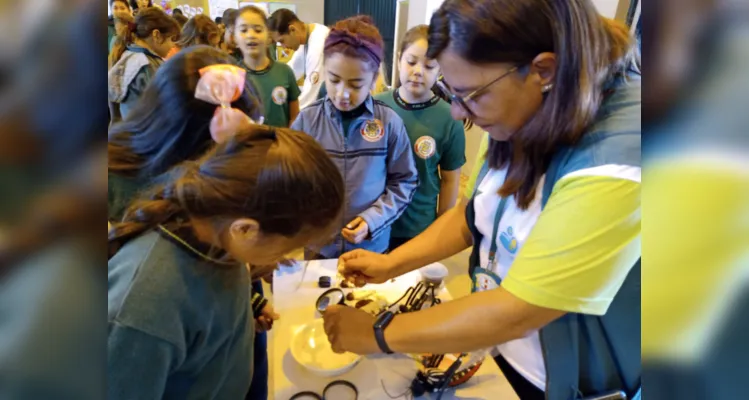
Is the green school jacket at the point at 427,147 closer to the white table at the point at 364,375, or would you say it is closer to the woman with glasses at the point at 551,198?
the white table at the point at 364,375

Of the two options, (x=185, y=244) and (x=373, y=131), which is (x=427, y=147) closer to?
(x=373, y=131)

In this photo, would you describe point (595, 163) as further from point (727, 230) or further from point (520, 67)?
point (727, 230)

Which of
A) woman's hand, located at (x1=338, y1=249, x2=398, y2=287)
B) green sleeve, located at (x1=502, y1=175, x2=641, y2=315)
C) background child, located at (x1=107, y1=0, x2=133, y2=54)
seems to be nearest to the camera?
green sleeve, located at (x1=502, y1=175, x2=641, y2=315)

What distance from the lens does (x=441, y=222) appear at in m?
1.26

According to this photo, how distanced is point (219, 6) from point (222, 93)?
5769mm

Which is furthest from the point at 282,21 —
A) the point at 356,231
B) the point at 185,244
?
the point at 185,244

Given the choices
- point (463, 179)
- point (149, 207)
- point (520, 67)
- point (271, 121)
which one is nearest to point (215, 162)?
point (149, 207)

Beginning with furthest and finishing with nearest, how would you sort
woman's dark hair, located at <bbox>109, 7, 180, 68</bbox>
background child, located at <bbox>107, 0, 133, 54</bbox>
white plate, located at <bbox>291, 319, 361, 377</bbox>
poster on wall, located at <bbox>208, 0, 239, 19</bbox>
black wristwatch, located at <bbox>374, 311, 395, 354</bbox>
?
poster on wall, located at <bbox>208, 0, 239, 19</bbox> → background child, located at <bbox>107, 0, 133, 54</bbox> → woman's dark hair, located at <bbox>109, 7, 180, 68</bbox> → white plate, located at <bbox>291, 319, 361, 377</bbox> → black wristwatch, located at <bbox>374, 311, 395, 354</bbox>

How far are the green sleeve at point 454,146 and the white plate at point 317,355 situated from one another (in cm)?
105

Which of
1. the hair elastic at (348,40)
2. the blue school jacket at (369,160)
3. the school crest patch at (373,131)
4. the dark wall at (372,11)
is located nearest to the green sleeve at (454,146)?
the blue school jacket at (369,160)

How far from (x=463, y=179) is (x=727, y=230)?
4236 millimetres

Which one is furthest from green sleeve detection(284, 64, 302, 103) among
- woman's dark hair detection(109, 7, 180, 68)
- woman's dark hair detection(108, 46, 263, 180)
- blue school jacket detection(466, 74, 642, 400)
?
blue school jacket detection(466, 74, 642, 400)

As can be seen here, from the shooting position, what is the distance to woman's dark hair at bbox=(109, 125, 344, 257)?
73cm

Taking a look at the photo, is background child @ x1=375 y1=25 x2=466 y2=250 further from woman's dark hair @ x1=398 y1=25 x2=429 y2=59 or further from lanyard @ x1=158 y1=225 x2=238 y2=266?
lanyard @ x1=158 y1=225 x2=238 y2=266
